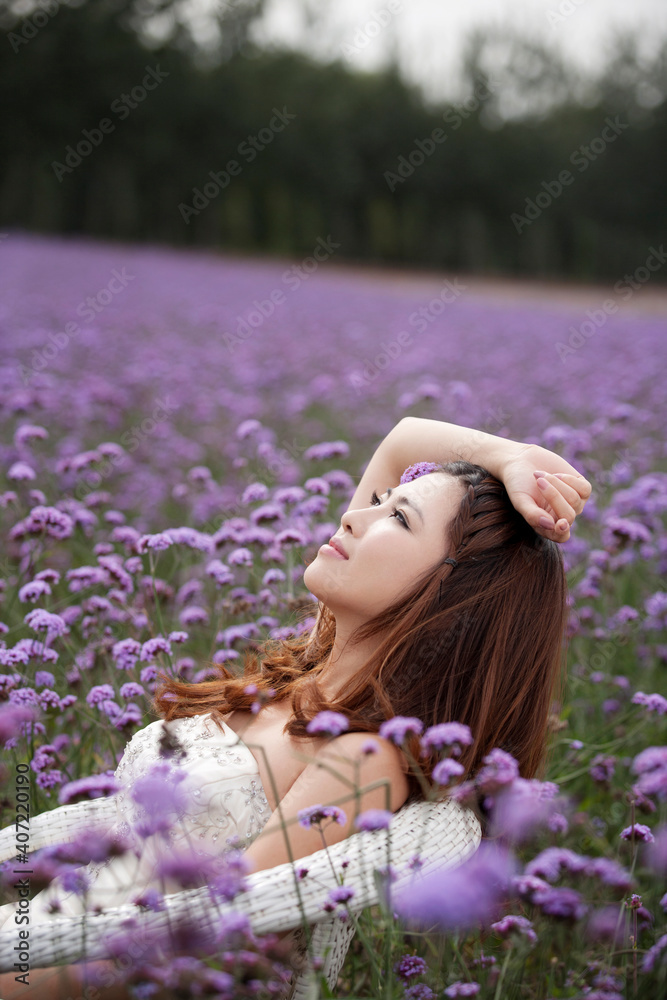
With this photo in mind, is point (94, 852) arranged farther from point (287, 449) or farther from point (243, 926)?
point (287, 449)

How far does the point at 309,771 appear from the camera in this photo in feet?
4.39

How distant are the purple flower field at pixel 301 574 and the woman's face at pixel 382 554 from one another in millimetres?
395

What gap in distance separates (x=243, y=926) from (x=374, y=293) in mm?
17639

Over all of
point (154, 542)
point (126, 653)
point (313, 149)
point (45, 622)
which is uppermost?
point (313, 149)

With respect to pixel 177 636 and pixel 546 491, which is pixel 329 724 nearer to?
pixel 546 491

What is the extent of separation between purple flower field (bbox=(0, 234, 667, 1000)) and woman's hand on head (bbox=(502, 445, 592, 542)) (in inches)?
18.2

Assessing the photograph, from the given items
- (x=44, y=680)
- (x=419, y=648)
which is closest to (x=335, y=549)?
(x=419, y=648)

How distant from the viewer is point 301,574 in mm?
2566

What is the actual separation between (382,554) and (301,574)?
1.14 m

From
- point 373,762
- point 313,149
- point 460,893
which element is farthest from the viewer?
point 313,149

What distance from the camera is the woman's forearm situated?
1.69 metres

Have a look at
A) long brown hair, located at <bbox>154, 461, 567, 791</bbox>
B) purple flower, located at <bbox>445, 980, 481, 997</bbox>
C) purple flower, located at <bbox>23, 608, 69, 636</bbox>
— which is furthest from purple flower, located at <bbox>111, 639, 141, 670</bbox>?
purple flower, located at <bbox>445, 980, 481, 997</bbox>

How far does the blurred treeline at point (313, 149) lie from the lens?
83.4 feet

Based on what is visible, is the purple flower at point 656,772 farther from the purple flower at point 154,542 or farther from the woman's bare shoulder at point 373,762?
the purple flower at point 154,542
